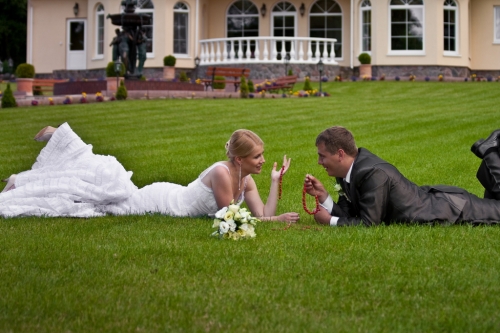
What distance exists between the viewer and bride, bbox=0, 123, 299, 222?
707 cm

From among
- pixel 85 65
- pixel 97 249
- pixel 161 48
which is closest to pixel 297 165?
pixel 97 249

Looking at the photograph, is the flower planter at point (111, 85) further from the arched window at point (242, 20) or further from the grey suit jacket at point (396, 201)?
the grey suit jacket at point (396, 201)

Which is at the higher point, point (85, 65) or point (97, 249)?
point (85, 65)

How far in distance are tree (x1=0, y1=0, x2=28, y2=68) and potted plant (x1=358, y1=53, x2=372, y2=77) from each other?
2559cm

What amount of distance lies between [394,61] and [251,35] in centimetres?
640

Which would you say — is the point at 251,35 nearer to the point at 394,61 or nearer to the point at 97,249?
the point at 394,61

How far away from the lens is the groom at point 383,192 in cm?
634

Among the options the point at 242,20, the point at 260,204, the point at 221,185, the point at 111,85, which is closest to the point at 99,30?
the point at 242,20

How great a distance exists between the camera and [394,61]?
31.7 m

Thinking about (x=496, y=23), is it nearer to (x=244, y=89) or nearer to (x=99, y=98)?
(x=244, y=89)

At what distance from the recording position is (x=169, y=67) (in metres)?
32.4

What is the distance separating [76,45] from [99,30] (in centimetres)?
165

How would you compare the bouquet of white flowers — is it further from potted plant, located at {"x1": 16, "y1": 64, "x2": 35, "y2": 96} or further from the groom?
potted plant, located at {"x1": 16, "y1": 64, "x2": 35, "y2": 96}

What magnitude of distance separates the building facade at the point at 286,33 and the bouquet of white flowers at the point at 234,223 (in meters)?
25.6
